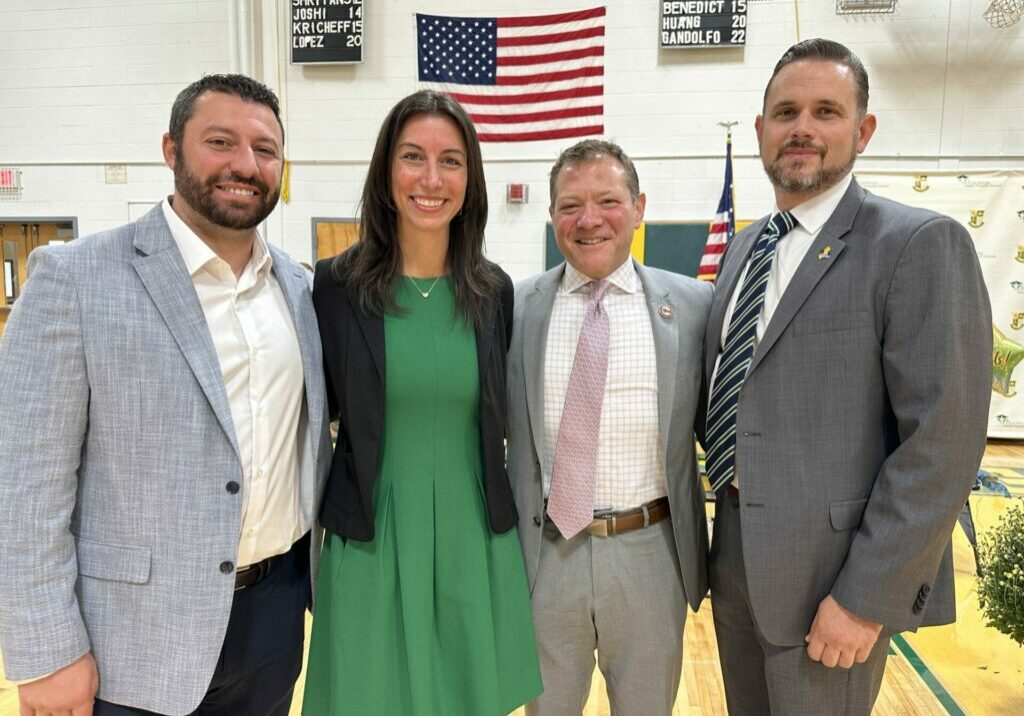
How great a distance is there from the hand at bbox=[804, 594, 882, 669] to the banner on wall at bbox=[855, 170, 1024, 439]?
20.2 feet

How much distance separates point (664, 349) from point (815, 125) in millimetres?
691

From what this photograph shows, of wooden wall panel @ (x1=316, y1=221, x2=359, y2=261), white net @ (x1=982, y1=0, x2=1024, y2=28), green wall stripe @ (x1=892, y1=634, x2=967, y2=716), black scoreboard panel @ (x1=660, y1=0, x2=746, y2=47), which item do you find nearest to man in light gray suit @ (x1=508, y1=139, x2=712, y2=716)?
green wall stripe @ (x1=892, y1=634, x2=967, y2=716)

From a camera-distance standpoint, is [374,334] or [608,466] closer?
[374,334]

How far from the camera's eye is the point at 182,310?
4.95 ft

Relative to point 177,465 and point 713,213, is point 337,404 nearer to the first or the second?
point 177,465

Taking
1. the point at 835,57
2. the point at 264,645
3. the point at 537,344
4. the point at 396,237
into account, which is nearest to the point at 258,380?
the point at 396,237

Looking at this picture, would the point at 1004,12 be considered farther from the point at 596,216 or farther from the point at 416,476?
the point at 416,476

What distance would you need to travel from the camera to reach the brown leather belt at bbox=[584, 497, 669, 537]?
6.23 ft

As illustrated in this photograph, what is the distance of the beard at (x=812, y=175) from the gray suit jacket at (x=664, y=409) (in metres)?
0.44

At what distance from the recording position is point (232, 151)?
1.65 meters

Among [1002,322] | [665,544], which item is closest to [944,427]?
[665,544]

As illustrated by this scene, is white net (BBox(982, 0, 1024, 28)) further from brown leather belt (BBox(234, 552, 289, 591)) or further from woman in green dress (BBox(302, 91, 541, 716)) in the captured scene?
brown leather belt (BBox(234, 552, 289, 591))

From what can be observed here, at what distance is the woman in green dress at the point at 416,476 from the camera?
68.8 inches

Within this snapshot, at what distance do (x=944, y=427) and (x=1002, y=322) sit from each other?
682cm
